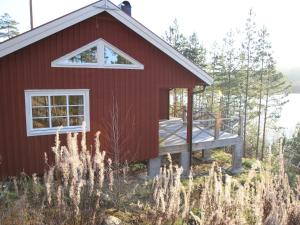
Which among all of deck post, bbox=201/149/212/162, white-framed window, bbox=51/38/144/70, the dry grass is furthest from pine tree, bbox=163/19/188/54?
the dry grass

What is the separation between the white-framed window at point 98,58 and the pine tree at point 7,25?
24.5m

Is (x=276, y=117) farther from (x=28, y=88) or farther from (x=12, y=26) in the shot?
(x=12, y=26)

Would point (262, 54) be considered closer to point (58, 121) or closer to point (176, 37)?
point (176, 37)

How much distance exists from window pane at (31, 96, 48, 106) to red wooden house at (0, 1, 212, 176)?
0.09 feet

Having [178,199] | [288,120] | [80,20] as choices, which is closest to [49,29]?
[80,20]

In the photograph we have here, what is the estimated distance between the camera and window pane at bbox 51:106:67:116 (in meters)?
7.72

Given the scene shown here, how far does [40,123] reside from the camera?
7652 mm

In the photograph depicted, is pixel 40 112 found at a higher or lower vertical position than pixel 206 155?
higher

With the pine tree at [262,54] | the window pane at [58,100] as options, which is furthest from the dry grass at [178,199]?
the pine tree at [262,54]

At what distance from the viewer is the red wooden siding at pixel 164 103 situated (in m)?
14.2

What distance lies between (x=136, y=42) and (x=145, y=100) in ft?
6.18

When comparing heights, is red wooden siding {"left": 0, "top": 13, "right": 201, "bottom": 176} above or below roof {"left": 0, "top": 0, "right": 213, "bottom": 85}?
below

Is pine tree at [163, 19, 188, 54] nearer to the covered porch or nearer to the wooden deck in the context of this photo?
the covered porch

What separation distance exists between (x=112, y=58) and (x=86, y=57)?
2.67ft
